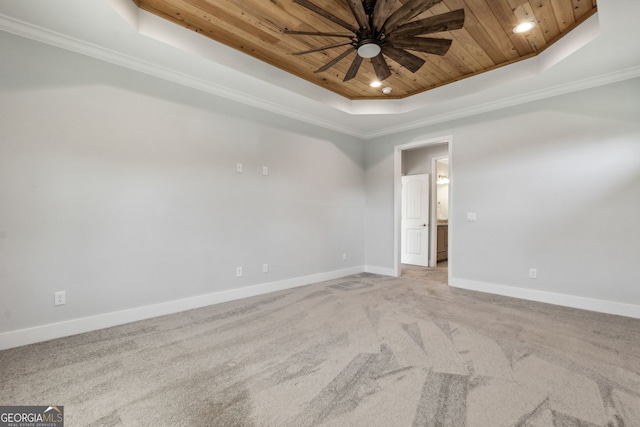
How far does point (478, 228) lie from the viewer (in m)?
4.41

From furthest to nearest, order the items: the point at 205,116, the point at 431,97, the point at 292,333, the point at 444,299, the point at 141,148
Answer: the point at 431,97 < the point at 444,299 < the point at 205,116 < the point at 141,148 < the point at 292,333

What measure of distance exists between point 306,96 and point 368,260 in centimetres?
335

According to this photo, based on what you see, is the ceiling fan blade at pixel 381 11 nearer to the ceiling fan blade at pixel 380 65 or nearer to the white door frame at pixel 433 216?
the ceiling fan blade at pixel 380 65

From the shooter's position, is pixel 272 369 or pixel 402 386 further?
pixel 272 369

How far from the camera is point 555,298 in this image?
12.2 feet

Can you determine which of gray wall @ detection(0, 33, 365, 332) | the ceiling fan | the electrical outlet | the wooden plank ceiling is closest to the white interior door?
the wooden plank ceiling

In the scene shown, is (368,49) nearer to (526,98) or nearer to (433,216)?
(526,98)

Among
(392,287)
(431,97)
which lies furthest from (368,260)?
(431,97)

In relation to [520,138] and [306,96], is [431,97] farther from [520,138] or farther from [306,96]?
[306,96]

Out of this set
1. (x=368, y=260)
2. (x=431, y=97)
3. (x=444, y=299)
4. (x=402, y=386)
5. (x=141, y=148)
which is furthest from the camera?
(x=368, y=260)

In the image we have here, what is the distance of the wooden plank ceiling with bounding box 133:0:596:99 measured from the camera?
2.60 m

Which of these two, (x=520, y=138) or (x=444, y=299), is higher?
(x=520, y=138)

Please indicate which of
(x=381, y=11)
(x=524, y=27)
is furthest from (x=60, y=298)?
(x=524, y=27)

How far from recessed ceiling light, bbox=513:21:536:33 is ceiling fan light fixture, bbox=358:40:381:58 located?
1.57 m
